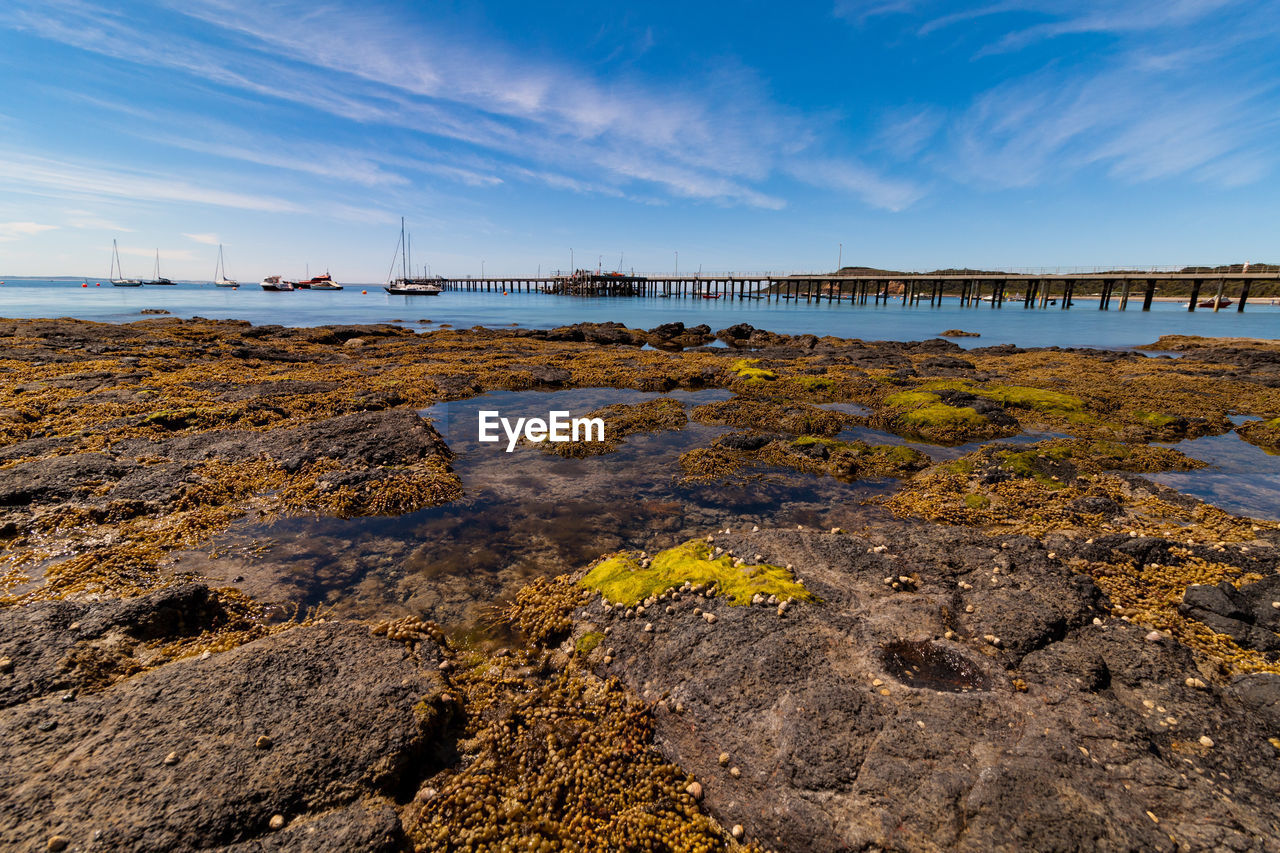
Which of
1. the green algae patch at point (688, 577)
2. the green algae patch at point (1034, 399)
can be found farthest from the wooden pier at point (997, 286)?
the green algae patch at point (688, 577)

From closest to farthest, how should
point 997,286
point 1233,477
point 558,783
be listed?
point 558,783
point 1233,477
point 997,286

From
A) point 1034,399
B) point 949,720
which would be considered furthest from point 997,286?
point 949,720

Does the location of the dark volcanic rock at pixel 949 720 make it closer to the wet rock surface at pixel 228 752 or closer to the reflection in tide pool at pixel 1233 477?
the wet rock surface at pixel 228 752

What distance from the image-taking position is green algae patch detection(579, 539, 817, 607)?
285 inches

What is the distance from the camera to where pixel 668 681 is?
6.00 meters

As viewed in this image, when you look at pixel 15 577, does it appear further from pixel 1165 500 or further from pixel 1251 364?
pixel 1251 364

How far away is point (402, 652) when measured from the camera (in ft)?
20.3

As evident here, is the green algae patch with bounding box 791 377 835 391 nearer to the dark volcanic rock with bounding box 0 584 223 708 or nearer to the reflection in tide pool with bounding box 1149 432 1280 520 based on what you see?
the reflection in tide pool with bounding box 1149 432 1280 520

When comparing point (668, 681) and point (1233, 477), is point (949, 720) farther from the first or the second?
point (1233, 477)

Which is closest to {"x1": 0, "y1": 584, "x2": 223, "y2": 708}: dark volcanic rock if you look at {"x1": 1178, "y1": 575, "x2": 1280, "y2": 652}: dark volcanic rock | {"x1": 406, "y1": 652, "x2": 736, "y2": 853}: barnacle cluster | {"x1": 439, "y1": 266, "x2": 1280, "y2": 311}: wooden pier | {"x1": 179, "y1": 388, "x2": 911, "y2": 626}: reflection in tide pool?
{"x1": 179, "y1": 388, "x2": 911, "y2": 626}: reflection in tide pool

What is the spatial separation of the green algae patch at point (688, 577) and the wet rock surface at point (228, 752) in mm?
2674

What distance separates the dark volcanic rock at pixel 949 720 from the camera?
13.6 ft

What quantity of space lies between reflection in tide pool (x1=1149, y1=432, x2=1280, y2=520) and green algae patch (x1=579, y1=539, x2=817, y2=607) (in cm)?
1070

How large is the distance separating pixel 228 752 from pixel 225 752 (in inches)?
0.8
